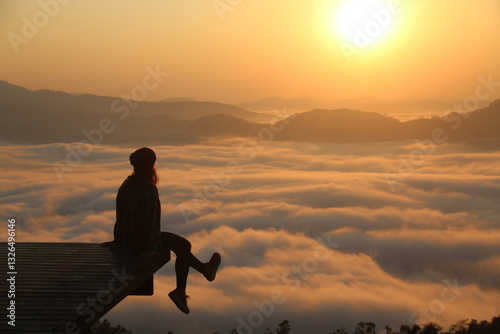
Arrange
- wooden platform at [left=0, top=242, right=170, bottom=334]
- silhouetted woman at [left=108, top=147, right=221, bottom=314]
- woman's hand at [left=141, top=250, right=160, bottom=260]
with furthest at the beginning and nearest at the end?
silhouetted woman at [left=108, top=147, right=221, bottom=314] → woman's hand at [left=141, top=250, right=160, bottom=260] → wooden platform at [left=0, top=242, right=170, bottom=334]

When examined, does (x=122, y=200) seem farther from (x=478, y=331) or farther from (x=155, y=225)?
(x=478, y=331)

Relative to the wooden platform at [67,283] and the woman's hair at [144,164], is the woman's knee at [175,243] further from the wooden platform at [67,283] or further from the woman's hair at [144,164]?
the woman's hair at [144,164]

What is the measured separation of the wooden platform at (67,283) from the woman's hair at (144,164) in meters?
1.35

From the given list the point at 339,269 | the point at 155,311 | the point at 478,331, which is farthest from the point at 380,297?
the point at 478,331

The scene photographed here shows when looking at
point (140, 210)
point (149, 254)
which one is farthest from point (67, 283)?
point (140, 210)

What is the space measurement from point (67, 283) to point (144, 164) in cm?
243

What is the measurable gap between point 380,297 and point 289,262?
27139 mm

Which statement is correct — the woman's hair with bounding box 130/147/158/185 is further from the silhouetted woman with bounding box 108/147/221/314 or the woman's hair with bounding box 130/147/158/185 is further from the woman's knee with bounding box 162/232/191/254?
the woman's knee with bounding box 162/232/191/254

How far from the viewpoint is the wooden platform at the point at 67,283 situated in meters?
7.74

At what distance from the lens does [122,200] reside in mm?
10695

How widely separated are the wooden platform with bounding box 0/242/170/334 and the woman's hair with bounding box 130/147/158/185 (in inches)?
53.3

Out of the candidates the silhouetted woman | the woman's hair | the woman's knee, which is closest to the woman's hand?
the silhouetted woman

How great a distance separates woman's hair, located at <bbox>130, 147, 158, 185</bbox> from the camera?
10.6 m

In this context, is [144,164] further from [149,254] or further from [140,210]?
[149,254]
